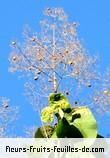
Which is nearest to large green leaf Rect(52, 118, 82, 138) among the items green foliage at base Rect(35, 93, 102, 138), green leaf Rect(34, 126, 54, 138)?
green foliage at base Rect(35, 93, 102, 138)

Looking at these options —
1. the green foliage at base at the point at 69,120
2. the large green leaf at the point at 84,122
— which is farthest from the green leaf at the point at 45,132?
the large green leaf at the point at 84,122

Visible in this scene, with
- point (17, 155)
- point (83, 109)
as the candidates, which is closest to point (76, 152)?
point (83, 109)

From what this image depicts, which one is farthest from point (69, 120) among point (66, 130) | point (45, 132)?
point (45, 132)

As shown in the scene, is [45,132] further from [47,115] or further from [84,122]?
[84,122]

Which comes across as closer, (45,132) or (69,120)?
(69,120)

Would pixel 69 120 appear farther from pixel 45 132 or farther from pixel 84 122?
pixel 45 132

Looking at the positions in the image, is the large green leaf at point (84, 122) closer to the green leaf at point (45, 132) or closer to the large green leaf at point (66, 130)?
the large green leaf at point (66, 130)

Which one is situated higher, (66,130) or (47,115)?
(47,115)

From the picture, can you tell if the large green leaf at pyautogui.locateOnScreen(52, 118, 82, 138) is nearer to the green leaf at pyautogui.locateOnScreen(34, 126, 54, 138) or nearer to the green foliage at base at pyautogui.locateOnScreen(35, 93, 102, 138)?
the green foliage at base at pyautogui.locateOnScreen(35, 93, 102, 138)

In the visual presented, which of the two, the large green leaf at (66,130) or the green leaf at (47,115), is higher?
the green leaf at (47,115)
